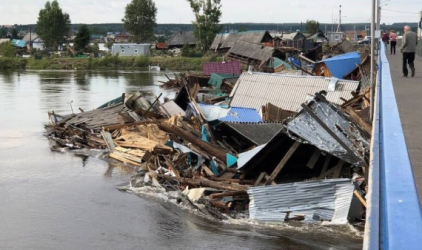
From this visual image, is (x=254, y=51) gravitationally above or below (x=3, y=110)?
above

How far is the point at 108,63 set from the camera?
7150cm

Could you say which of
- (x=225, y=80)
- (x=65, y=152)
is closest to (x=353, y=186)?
(x=65, y=152)

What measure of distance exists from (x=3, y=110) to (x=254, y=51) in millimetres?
21443

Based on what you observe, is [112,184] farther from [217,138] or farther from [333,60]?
[333,60]

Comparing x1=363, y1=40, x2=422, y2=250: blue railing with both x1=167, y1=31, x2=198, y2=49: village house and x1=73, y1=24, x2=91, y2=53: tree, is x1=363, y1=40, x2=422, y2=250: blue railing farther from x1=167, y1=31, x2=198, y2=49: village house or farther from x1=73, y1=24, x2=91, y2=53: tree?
x1=167, y1=31, x2=198, y2=49: village house

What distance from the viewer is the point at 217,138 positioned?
45.0ft

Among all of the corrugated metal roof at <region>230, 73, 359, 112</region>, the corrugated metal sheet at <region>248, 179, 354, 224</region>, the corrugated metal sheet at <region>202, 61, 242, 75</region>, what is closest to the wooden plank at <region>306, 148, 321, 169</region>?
the corrugated metal sheet at <region>248, 179, 354, 224</region>

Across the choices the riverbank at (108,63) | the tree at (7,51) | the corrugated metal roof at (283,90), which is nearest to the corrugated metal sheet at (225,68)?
the corrugated metal roof at (283,90)

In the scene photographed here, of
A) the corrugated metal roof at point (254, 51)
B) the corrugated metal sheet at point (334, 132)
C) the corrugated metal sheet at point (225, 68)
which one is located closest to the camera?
the corrugated metal sheet at point (334, 132)

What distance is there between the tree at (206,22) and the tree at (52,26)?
28.3 metres

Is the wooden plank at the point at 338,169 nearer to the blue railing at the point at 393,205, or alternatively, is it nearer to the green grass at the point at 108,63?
the blue railing at the point at 393,205

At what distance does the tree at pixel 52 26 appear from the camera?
333 feet

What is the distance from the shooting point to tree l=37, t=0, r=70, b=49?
101m

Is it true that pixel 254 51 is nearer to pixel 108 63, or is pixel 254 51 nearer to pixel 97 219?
pixel 108 63
